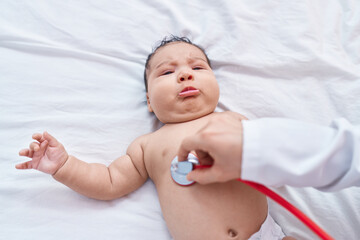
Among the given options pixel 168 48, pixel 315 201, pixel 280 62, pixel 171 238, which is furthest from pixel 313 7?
pixel 171 238

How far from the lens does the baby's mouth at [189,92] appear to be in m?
0.93

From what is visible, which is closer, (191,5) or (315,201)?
(315,201)

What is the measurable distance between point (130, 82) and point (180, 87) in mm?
276

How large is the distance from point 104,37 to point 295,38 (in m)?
0.72

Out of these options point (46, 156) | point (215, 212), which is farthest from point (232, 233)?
point (46, 156)

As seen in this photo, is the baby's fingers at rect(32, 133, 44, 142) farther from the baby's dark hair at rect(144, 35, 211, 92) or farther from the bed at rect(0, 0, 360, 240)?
the baby's dark hair at rect(144, 35, 211, 92)

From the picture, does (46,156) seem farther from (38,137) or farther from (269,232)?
(269,232)

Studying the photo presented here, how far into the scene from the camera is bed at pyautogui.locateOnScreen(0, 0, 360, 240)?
2.97ft

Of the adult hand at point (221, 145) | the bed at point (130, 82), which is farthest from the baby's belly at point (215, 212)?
the adult hand at point (221, 145)

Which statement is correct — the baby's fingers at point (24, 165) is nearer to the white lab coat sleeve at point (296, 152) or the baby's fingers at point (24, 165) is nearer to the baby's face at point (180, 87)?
the baby's face at point (180, 87)

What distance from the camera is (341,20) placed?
1.16 m

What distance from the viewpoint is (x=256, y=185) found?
650 millimetres

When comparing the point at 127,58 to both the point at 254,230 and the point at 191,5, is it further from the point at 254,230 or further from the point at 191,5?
the point at 254,230

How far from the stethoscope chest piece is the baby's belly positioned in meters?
0.02
